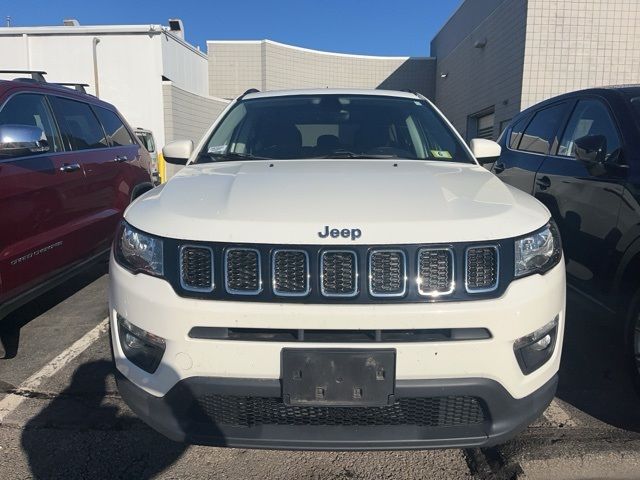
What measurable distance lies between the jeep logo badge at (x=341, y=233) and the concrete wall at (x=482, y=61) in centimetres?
1197

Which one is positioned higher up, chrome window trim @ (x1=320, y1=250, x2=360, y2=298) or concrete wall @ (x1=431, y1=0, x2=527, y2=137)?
concrete wall @ (x1=431, y1=0, x2=527, y2=137)

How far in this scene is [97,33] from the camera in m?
17.3

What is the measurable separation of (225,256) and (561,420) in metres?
2.02

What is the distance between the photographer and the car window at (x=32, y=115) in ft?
11.8

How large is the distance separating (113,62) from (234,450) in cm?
1787

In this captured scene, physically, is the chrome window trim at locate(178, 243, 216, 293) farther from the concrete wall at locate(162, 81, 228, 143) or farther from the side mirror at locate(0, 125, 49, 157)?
the concrete wall at locate(162, 81, 228, 143)

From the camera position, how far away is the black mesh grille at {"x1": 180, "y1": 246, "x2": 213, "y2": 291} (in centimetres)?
189

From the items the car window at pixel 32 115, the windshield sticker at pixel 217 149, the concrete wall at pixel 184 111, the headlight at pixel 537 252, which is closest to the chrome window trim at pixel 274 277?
the headlight at pixel 537 252

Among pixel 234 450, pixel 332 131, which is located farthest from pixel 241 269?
pixel 332 131

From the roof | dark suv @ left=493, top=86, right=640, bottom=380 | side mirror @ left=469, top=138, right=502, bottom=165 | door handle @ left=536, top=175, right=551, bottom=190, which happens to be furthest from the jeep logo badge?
door handle @ left=536, top=175, right=551, bottom=190

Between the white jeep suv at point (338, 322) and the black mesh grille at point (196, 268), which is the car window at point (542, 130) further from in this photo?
the black mesh grille at point (196, 268)

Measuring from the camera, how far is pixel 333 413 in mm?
1904

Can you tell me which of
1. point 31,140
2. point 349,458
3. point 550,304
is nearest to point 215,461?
point 349,458

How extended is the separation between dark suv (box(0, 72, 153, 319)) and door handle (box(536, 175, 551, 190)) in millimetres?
3584
